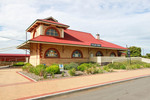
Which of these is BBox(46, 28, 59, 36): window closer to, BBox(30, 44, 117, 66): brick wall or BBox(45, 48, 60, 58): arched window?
BBox(30, 44, 117, 66): brick wall

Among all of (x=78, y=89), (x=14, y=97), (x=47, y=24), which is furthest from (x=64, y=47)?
(x=14, y=97)

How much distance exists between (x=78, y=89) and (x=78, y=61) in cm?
1381

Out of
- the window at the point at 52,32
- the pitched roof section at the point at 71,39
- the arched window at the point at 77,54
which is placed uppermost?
the window at the point at 52,32

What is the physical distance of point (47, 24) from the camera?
61.2ft

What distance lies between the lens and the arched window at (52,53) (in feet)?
56.5

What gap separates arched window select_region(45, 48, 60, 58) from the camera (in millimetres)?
17234

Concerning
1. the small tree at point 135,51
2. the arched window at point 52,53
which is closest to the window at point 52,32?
the arched window at point 52,53

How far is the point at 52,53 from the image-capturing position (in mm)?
17703

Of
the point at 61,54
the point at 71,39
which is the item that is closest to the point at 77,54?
the point at 71,39

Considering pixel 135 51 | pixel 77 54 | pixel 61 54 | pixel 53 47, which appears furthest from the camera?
pixel 135 51

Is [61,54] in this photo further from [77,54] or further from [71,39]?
[71,39]

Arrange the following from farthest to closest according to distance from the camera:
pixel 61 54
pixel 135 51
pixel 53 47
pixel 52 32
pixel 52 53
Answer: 1. pixel 135 51
2. pixel 52 32
3. pixel 61 54
4. pixel 53 47
5. pixel 52 53

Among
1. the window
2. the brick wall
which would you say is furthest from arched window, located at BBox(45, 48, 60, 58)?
the window

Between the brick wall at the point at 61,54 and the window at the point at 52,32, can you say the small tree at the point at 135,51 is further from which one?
the window at the point at 52,32
